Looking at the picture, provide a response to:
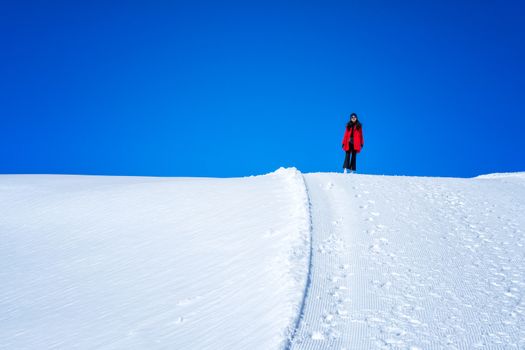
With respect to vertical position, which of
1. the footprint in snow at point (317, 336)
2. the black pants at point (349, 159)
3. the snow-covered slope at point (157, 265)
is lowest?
the footprint in snow at point (317, 336)

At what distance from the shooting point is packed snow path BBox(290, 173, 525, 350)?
171 inches

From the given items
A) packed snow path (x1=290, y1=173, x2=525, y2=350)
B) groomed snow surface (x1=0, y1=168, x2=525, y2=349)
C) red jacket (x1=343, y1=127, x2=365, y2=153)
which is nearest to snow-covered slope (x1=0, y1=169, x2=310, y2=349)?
groomed snow surface (x1=0, y1=168, x2=525, y2=349)

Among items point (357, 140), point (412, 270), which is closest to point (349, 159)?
point (357, 140)

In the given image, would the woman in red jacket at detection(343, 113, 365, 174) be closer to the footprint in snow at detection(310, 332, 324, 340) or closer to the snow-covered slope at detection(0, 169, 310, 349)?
the snow-covered slope at detection(0, 169, 310, 349)

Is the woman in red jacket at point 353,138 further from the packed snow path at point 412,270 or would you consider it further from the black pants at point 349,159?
the packed snow path at point 412,270

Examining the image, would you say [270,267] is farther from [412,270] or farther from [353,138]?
[353,138]

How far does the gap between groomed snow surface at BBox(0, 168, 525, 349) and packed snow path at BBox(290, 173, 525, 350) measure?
22mm

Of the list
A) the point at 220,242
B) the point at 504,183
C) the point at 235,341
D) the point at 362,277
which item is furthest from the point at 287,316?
the point at 504,183

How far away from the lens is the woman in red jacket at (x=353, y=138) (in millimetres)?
13914

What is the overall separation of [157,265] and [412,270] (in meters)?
3.85

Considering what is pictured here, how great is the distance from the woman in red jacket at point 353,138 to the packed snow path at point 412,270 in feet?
12.8

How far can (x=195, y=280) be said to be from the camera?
6133 millimetres

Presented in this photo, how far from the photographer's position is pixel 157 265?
6957 mm

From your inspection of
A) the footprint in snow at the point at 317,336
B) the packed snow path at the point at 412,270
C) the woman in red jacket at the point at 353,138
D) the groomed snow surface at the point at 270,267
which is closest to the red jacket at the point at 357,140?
the woman in red jacket at the point at 353,138
